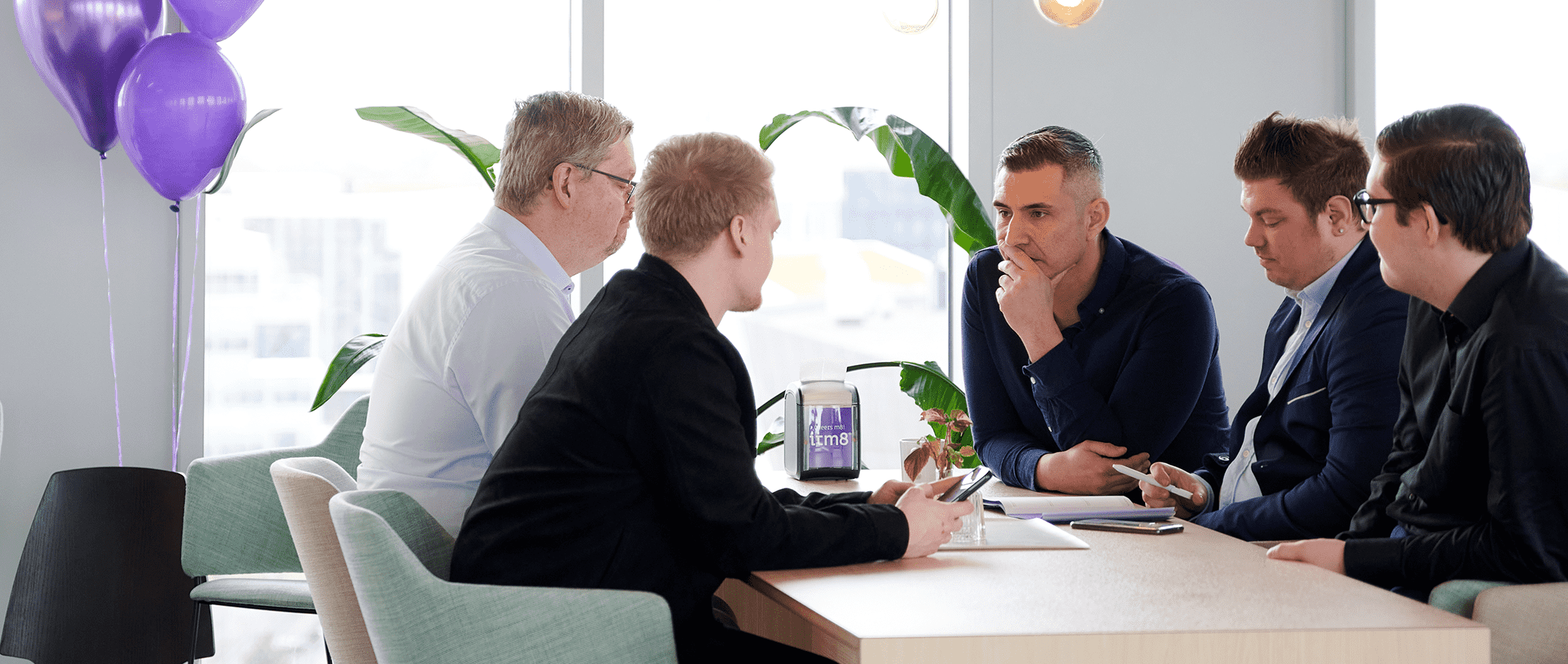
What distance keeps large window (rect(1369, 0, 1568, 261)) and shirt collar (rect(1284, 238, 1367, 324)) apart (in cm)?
282

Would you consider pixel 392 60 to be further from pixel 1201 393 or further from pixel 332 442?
pixel 1201 393

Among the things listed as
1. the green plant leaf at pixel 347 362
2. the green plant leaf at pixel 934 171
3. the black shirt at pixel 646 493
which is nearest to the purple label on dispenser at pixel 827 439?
the black shirt at pixel 646 493

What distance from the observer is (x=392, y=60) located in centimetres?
394

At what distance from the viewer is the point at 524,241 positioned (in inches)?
76.8

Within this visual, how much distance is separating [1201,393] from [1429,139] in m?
0.98

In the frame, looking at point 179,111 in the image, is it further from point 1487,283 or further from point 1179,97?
point 1179,97

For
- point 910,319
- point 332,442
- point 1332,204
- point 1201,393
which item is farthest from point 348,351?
point 1332,204

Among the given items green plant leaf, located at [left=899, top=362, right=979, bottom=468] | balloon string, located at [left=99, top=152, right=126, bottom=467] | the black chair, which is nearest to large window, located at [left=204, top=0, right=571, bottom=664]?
balloon string, located at [left=99, top=152, right=126, bottom=467]

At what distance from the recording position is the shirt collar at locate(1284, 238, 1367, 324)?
191cm

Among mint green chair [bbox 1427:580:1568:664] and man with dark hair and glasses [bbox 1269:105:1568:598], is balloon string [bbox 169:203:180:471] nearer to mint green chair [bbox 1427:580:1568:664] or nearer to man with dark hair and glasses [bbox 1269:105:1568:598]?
man with dark hair and glasses [bbox 1269:105:1568:598]

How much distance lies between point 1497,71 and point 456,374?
445cm

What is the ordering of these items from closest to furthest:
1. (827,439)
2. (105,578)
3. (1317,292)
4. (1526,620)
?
(1526,620) < (1317,292) < (827,439) < (105,578)

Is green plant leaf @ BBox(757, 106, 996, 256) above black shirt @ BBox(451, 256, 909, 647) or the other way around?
above

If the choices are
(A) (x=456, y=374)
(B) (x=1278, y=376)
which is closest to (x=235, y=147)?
(A) (x=456, y=374)
